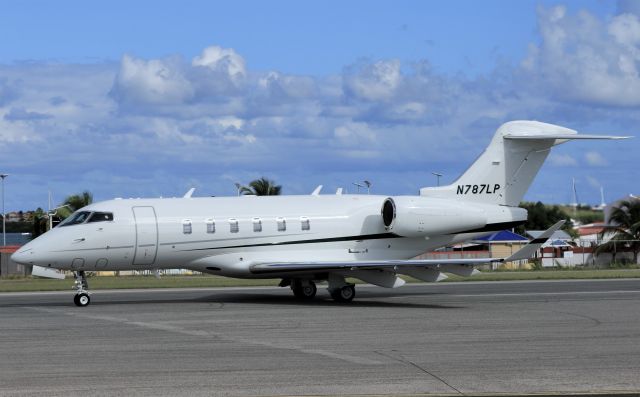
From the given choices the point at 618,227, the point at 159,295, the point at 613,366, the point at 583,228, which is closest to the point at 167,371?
the point at 613,366

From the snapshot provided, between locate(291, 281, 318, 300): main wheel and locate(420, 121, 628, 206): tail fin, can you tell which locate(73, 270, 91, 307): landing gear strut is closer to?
locate(291, 281, 318, 300): main wheel

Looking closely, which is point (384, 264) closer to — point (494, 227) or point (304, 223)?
point (304, 223)

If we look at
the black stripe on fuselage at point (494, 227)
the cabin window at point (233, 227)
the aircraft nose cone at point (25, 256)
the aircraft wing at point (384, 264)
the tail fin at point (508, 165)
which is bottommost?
the aircraft wing at point (384, 264)

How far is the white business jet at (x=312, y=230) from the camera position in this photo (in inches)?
1068

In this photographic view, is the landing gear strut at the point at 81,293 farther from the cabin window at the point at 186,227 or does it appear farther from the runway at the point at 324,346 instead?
the cabin window at the point at 186,227

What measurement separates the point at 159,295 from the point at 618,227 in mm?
47180

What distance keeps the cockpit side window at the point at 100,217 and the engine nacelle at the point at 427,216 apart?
27.3 feet

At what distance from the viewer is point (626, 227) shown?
7175 cm

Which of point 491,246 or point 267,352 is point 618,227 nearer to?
point 491,246

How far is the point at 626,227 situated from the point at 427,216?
46.4 metres

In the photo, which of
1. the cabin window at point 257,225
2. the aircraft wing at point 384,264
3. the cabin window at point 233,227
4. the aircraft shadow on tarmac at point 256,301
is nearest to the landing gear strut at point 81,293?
the aircraft shadow on tarmac at point 256,301

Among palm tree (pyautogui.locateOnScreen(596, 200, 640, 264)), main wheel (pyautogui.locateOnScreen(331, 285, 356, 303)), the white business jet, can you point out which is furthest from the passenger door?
palm tree (pyautogui.locateOnScreen(596, 200, 640, 264))

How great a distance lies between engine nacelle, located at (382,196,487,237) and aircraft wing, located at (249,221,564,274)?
2328 millimetres

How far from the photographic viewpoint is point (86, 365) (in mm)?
14945
